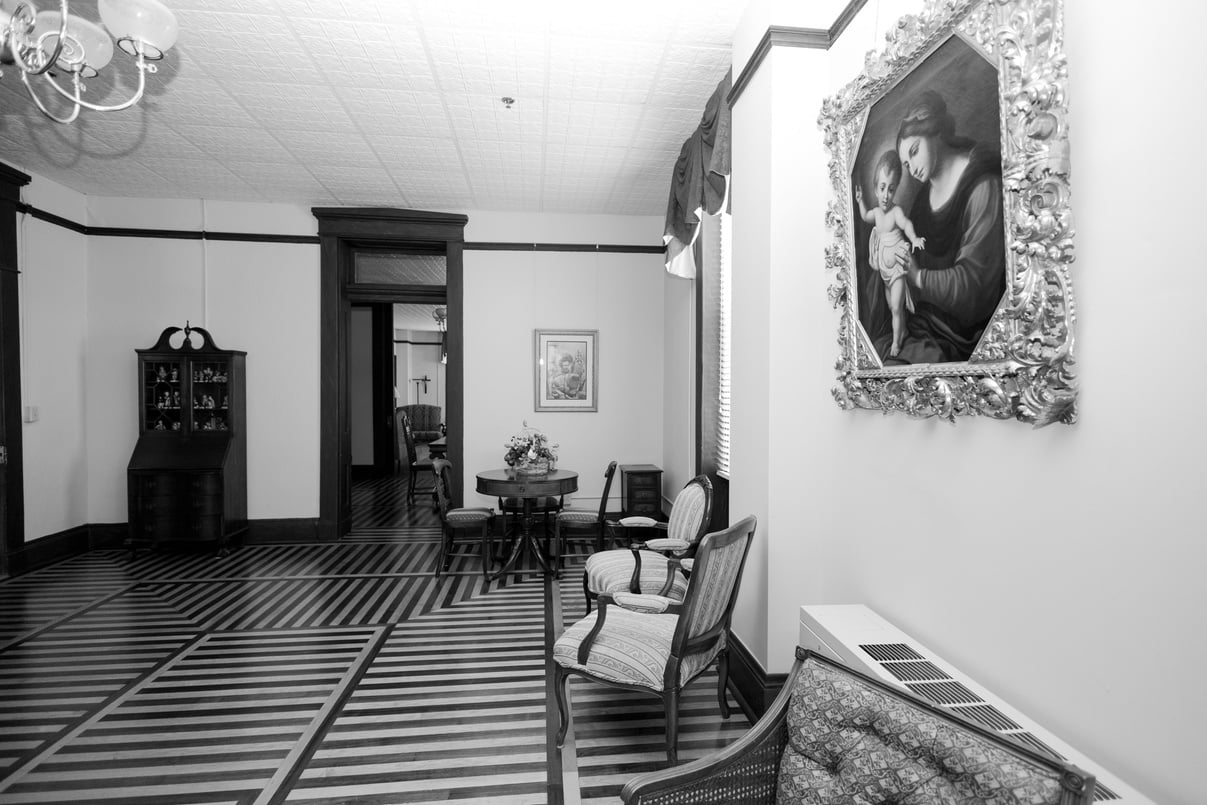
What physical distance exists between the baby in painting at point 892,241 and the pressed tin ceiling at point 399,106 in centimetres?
174

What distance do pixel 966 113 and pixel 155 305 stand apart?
7432mm

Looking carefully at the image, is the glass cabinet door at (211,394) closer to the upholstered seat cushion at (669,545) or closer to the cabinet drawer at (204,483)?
the cabinet drawer at (204,483)

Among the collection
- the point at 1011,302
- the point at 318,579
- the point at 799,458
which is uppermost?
the point at 1011,302

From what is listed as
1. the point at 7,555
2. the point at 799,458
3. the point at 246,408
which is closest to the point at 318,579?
the point at 246,408

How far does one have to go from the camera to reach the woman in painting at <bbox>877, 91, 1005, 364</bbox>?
1596 mm

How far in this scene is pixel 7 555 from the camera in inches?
204

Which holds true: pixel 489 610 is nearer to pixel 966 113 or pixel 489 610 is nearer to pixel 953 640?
pixel 953 640

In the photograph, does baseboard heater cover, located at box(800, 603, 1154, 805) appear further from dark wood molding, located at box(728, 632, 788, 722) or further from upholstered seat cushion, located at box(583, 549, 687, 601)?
upholstered seat cushion, located at box(583, 549, 687, 601)

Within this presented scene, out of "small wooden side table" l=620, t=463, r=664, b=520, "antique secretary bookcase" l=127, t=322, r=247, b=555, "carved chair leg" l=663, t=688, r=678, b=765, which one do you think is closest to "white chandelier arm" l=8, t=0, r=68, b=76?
"carved chair leg" l=663, t=688, r=678, b=765

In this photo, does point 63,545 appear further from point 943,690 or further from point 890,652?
point 943,690

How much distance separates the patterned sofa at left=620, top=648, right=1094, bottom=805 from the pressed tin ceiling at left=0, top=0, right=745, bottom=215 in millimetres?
3295

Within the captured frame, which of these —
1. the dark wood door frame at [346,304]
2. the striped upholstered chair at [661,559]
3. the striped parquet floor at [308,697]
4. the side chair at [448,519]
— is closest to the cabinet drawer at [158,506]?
the striped parquet floor at [308,697]

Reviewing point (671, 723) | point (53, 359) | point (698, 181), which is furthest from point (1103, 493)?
point (53, 359)

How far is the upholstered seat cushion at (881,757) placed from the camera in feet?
3.75
